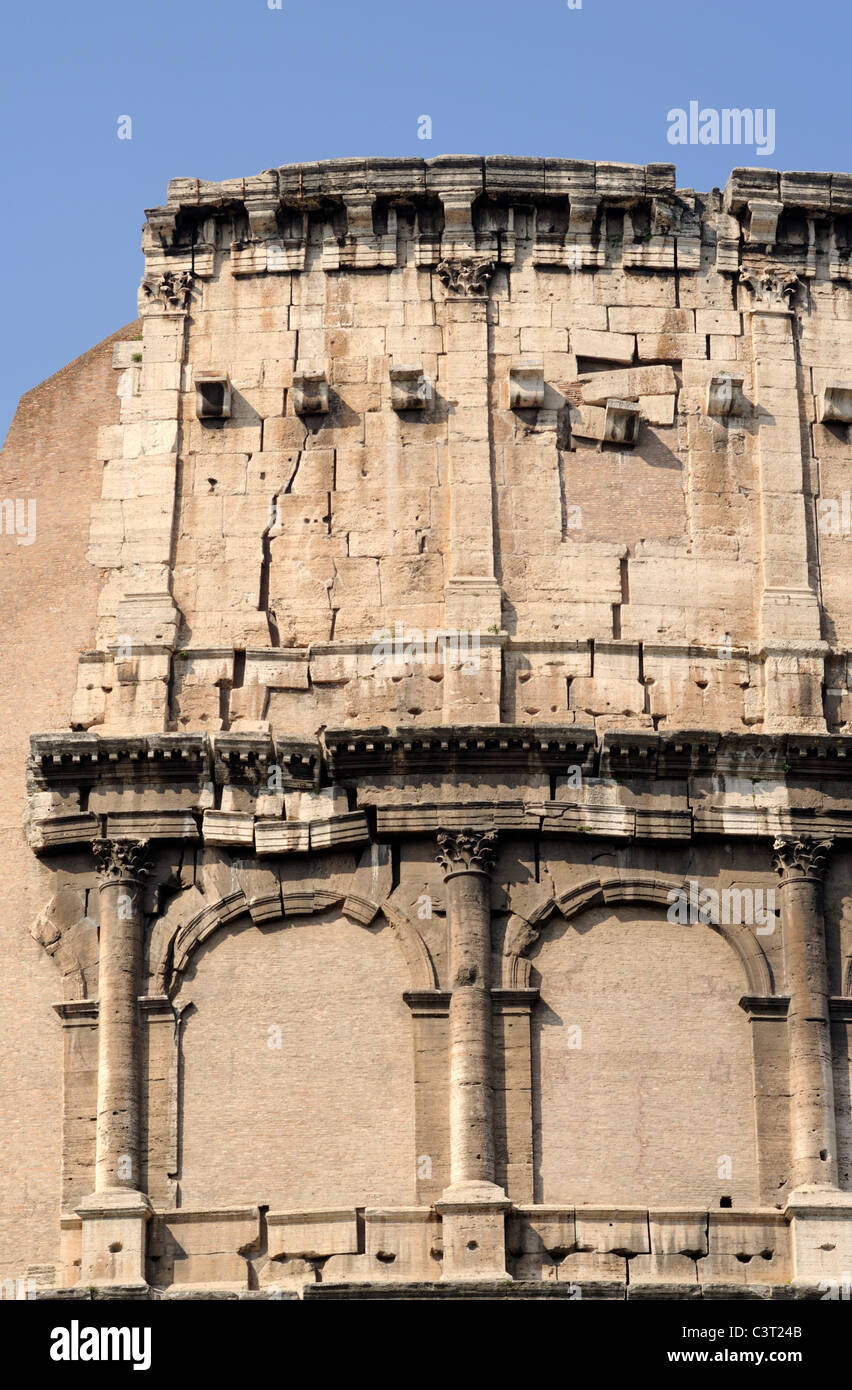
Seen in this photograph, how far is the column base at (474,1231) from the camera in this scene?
25219 mm

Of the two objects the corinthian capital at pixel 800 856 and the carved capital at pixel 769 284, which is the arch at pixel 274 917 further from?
the carved capital at pixel 769 284

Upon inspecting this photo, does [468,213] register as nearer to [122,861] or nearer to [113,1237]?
[122,861]

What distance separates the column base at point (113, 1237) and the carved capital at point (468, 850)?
426cm

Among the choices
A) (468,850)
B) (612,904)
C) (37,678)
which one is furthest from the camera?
(37,678)

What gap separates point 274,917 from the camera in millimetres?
27031

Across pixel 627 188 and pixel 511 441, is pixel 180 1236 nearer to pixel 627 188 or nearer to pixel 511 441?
pixel 511 441

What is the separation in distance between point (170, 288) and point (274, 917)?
710 centimetres

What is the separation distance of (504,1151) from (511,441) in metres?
7.41

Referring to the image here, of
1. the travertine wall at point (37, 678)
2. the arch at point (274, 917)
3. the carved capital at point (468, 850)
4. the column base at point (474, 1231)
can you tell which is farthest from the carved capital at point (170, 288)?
the column base at point (474, 1231)

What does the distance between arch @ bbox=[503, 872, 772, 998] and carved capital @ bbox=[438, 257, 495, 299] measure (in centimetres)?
652

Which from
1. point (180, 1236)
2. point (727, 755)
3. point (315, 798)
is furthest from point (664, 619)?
point (180, 1236)

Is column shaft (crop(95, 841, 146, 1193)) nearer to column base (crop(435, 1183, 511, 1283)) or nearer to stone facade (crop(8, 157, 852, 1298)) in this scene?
stone facade (crop(8, 157, 852, 1298))

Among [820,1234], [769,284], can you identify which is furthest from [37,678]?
[820,1234]

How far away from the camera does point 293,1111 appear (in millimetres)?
26219
